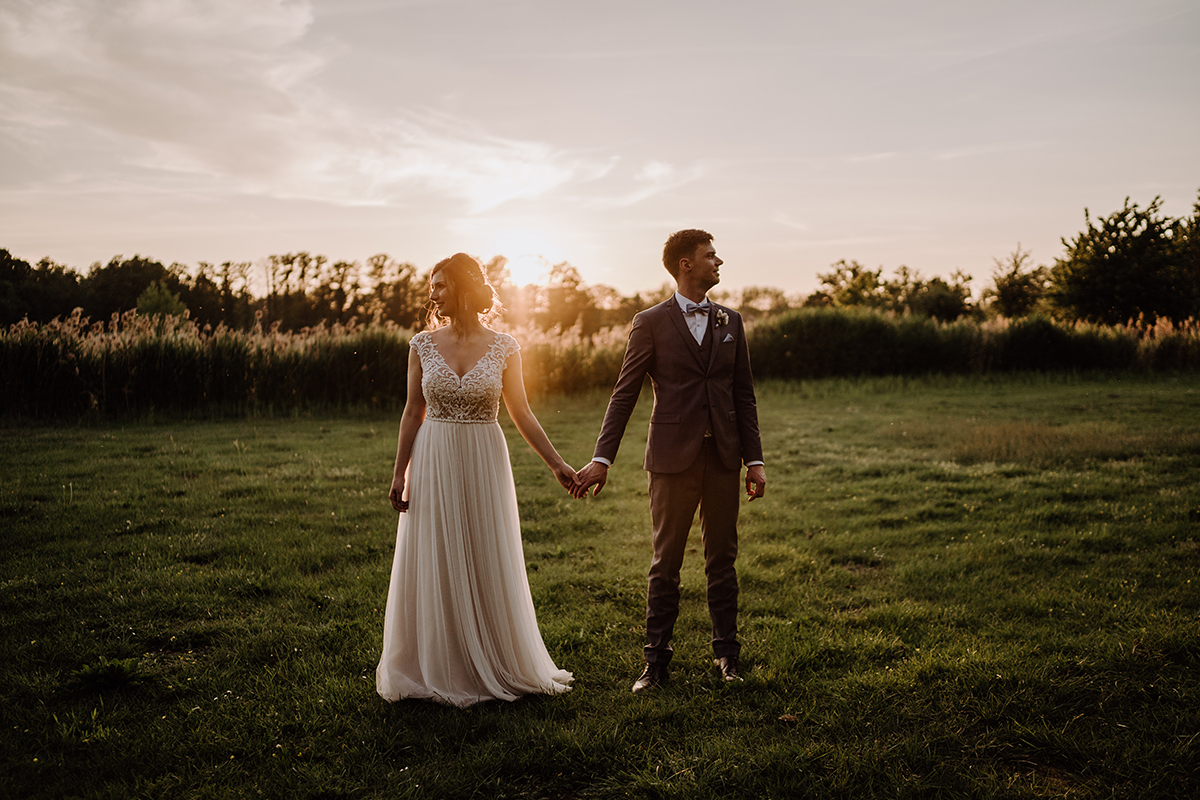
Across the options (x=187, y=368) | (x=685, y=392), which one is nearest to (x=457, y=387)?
(x=685, y=392)

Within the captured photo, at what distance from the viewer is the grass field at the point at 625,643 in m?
3.26

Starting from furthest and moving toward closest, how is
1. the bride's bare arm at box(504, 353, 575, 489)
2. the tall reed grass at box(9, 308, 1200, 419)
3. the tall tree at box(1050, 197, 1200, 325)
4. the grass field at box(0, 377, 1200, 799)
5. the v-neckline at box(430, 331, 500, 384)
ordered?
the tall tree at box(1050, 197, 1200, 325) < the tall reed grass at box(9, 308, 1200, 419) < the bride's bare arm at box(504, 353, 575, 489) < the v-neckline at box(430, 331, 500, 384) < the grass field at box(0, 377, 1200, 799)

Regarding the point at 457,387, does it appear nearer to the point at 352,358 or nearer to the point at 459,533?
the point at 459,533

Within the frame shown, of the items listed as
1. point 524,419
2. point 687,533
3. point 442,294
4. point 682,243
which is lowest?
point 687,533

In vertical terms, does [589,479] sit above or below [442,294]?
below

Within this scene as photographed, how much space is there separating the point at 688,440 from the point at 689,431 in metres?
0.05

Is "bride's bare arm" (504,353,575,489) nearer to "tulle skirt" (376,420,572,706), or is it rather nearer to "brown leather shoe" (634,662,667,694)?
"tulle skirt" (376,420,572,706)

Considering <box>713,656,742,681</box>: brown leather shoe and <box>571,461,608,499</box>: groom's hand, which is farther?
<box>713,656,742,681</box>: brown leather shoe

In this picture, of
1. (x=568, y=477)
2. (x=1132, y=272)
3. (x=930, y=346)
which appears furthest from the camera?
(x=1132, y=272)

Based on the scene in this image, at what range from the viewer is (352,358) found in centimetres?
1620

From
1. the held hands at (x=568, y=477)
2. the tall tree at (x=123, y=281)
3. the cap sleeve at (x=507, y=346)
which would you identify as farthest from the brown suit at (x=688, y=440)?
the tall tree at (x=123, y=281)

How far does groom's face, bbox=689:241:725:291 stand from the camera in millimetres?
4066

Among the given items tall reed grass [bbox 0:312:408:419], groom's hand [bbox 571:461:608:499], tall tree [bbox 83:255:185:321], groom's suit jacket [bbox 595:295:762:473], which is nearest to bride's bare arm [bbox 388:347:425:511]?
groom's hand [bbox 571:461:608:499]

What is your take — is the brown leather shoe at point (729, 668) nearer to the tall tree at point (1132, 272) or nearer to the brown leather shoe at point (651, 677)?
the brown leather shoe at point (651, 677)
